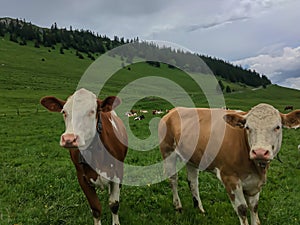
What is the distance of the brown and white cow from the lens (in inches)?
178

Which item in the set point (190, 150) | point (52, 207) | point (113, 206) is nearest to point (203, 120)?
point (190, 150)

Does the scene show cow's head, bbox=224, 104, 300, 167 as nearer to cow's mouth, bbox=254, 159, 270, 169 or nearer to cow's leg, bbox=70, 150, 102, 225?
cow's mouth, bbox=254, 159, 270, 169

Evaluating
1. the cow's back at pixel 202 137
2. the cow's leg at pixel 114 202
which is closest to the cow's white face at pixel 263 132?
the cow's back at pixel 202 137

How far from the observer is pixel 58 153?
11.4m

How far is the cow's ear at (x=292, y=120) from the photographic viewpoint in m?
4.70

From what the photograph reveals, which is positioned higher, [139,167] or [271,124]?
[271,124]

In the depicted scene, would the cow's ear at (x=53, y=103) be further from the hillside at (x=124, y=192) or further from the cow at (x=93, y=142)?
the hillside at (x=124, y=192)

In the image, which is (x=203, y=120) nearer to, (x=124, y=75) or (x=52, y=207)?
(x=52, y=207)

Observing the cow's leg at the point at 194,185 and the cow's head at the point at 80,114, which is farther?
the cow's leg at the point at 194,185

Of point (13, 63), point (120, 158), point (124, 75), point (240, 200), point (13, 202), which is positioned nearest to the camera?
point (240, 200)

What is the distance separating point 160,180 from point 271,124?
3.93 meters

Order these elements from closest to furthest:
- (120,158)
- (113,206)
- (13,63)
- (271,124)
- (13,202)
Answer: (271,124) → (113,206) → (120,158) → (13,202) → (13,63)

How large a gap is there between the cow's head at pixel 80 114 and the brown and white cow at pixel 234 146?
1760 millimetres

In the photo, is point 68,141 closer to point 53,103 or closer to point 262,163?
point 53,103
